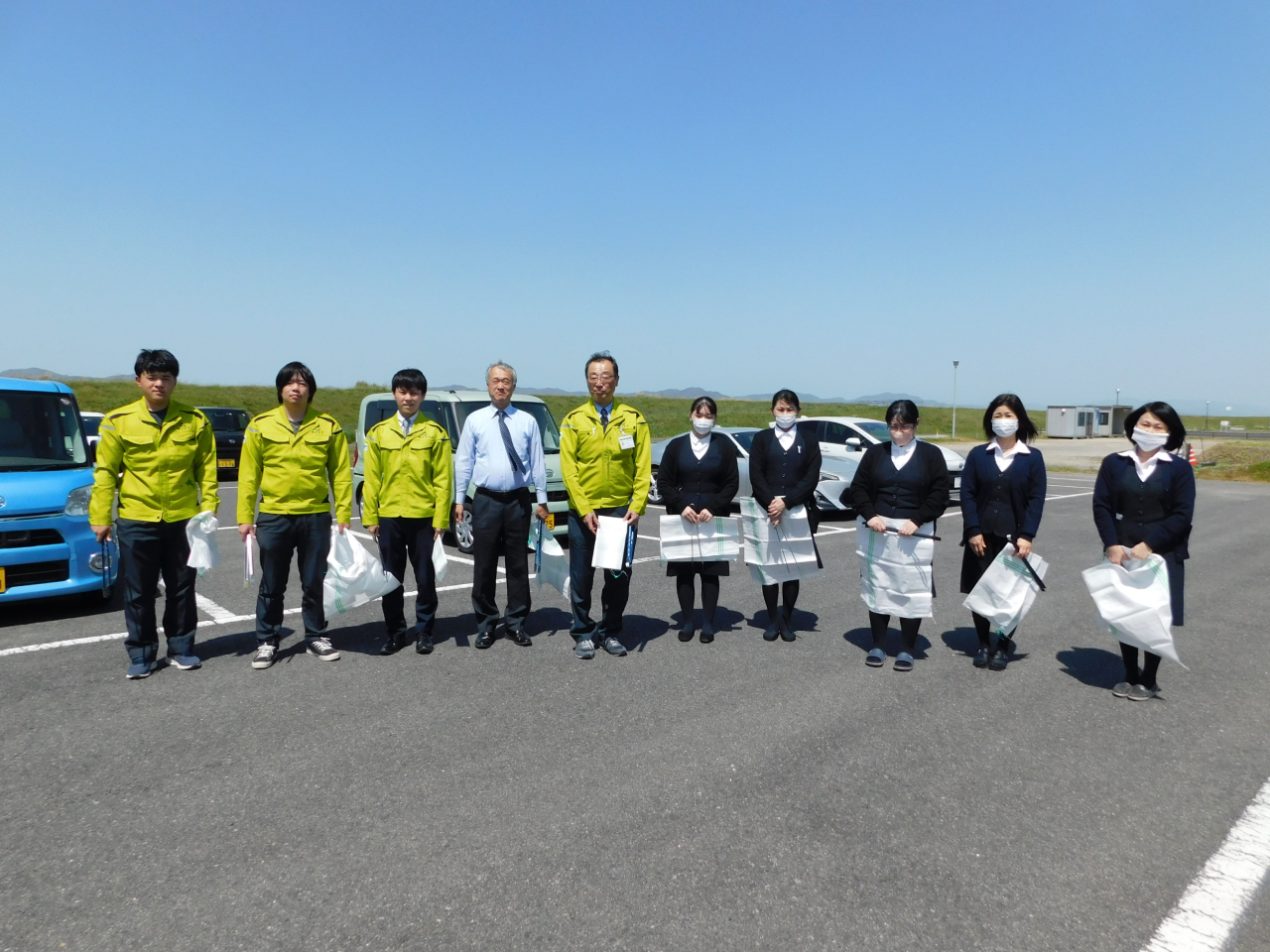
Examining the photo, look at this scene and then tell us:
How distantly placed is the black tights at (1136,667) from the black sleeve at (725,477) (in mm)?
2716

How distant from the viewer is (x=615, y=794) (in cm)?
351

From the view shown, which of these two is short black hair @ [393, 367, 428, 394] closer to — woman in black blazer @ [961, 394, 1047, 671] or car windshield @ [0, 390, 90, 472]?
car windshield @ [0, 390, 90, 472]

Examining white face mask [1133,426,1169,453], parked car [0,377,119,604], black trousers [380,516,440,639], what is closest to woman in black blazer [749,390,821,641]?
white face mask [1133,426,1169,453]

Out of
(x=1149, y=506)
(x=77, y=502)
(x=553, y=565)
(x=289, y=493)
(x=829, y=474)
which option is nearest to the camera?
(x=1149, y=506)

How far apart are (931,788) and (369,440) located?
4180 mm

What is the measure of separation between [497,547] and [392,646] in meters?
1.00

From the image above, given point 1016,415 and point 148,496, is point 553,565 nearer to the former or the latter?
point 148,496

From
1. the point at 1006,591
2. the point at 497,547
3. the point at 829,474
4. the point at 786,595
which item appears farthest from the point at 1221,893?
the point at 829,474

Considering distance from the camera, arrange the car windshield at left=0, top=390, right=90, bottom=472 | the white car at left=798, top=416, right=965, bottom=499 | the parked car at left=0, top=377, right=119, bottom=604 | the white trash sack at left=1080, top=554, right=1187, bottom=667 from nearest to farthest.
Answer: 1. the white trash sack at left=1080, top=554, right=1187, bottom=667
2. the parked car at left=0, top=377, right=119, bottom=604
3. the car windshield at left=0, top=390, right=90, bottom=472
4. the white car at left=798, top=416, right=965, bottom=499

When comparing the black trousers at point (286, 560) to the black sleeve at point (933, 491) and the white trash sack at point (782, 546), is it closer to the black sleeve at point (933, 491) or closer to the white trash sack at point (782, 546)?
the white trash sack at point (782, 546)

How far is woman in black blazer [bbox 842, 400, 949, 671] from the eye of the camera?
5.37 metres

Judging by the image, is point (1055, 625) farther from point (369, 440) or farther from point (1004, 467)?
point (369, 440)

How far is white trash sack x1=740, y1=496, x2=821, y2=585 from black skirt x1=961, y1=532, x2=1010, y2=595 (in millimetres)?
1092

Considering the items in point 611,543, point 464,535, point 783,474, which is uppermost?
point 783,474
